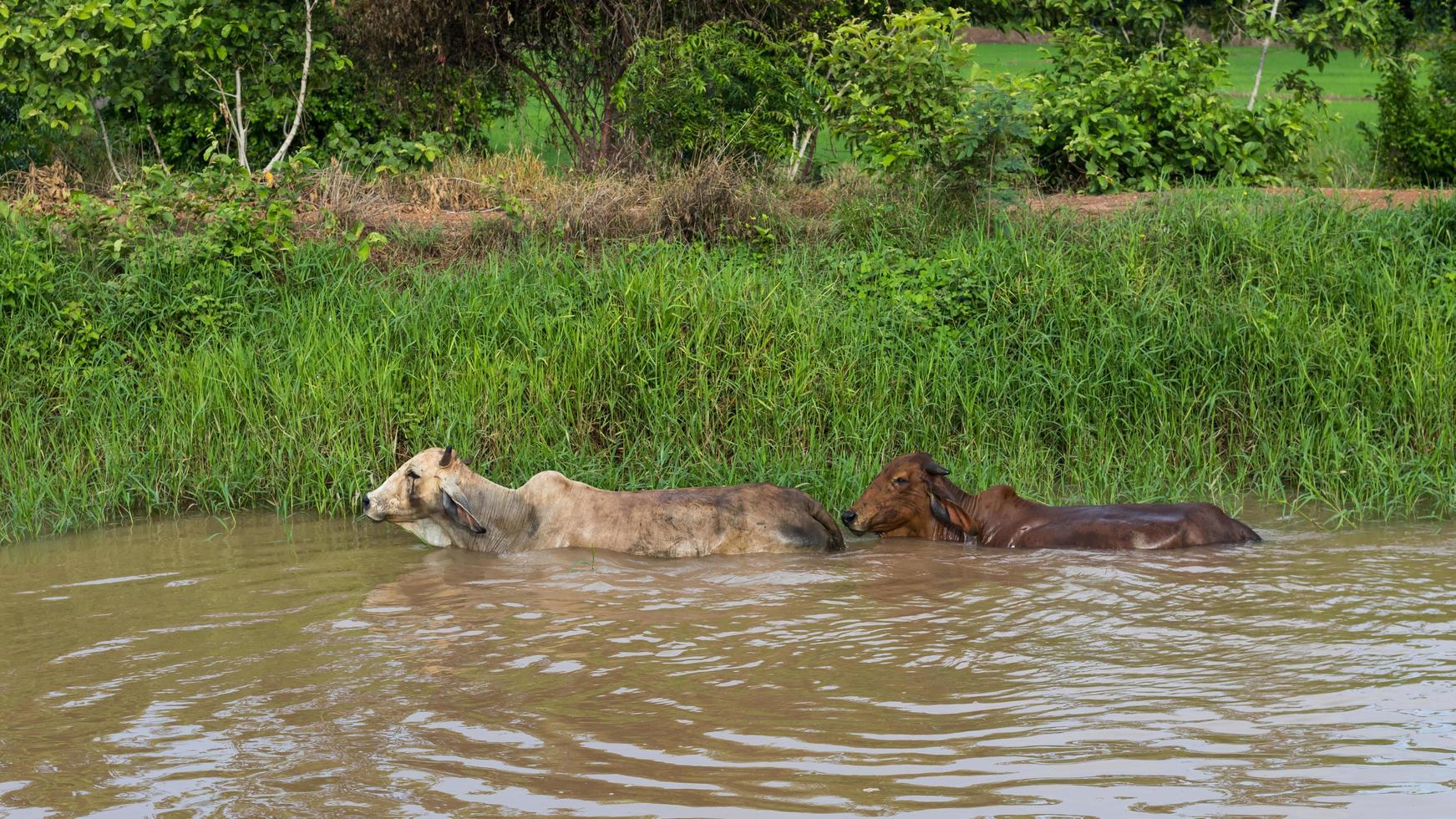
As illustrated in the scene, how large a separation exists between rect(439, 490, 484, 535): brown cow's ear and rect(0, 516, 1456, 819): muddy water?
0.63ft

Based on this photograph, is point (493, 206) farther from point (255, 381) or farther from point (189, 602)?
point (189, 602)

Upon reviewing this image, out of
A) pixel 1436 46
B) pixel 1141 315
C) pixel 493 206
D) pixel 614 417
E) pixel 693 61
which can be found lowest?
pixel 614 417

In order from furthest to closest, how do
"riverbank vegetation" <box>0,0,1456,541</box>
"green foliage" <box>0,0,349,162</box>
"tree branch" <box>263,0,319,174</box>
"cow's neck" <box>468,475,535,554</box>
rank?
1. "tree branch" <box>263,0,319,174</box>
2. "green foliage" <box>0,0,349,162</box>
3. "riverbank vegetation" <box>0,0,1456,541</box>
4. "cow's neck" <box>468,475,535,554</box>

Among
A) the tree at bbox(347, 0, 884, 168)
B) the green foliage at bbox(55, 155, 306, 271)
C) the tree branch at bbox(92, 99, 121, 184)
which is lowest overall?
the green foliage at bbox(55, 155, 306, 271)

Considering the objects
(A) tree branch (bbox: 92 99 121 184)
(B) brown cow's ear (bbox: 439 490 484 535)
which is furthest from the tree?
(B) brown cow's ear (bbox: 439 490 484 535)

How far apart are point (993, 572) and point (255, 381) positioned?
17.5 ft

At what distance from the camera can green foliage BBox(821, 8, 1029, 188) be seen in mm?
12453

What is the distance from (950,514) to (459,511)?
111 inches

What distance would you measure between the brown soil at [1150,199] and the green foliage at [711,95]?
2.56m

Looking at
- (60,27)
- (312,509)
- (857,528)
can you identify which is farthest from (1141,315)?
(60,27)

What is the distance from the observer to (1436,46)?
65.5 ft

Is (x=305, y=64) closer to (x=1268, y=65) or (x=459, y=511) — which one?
(x=459, y=511)

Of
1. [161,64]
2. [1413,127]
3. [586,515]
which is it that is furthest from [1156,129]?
[161,64]

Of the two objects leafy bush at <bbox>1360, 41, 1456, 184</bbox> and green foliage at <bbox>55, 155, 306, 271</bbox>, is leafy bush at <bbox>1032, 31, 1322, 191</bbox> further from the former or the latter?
green foliage at <bbox>55, 155, 306, 271</bbox>
